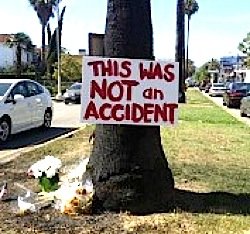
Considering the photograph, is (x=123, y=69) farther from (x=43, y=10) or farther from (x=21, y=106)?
(x=43, y=10)

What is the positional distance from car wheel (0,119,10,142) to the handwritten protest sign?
28.4 feet

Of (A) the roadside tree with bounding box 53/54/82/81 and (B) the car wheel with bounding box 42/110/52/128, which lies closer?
(B) the car wheel with bounding box 42/110/52/128

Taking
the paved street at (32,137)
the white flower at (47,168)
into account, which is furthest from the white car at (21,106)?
the white flower at (47,168)

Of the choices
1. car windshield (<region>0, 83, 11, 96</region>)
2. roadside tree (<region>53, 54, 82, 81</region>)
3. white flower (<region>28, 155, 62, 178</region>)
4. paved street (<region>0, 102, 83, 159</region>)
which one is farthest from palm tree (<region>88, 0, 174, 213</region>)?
roadside tree (<region>53, 54, 82, 81</region>)

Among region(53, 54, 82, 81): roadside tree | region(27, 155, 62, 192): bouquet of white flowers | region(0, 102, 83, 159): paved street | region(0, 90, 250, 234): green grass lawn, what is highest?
region(53, 54, 82, 81): roadside tree

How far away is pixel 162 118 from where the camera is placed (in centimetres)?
617

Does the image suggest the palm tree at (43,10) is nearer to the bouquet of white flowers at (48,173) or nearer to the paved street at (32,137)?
the paved street at (32,137)

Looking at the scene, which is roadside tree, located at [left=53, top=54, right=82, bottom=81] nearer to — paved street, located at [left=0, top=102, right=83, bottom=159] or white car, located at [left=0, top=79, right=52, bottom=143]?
paved street, located at [left=0, top=102, right=83, bottom=159]

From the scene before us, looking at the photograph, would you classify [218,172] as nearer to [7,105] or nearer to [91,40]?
[91,40]

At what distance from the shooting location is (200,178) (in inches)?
328

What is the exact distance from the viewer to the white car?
47.9 ft

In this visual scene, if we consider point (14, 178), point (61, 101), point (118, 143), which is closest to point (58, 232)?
point (118, 143)

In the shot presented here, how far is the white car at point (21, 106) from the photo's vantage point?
14.6 m

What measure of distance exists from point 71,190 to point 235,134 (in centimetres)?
1001
